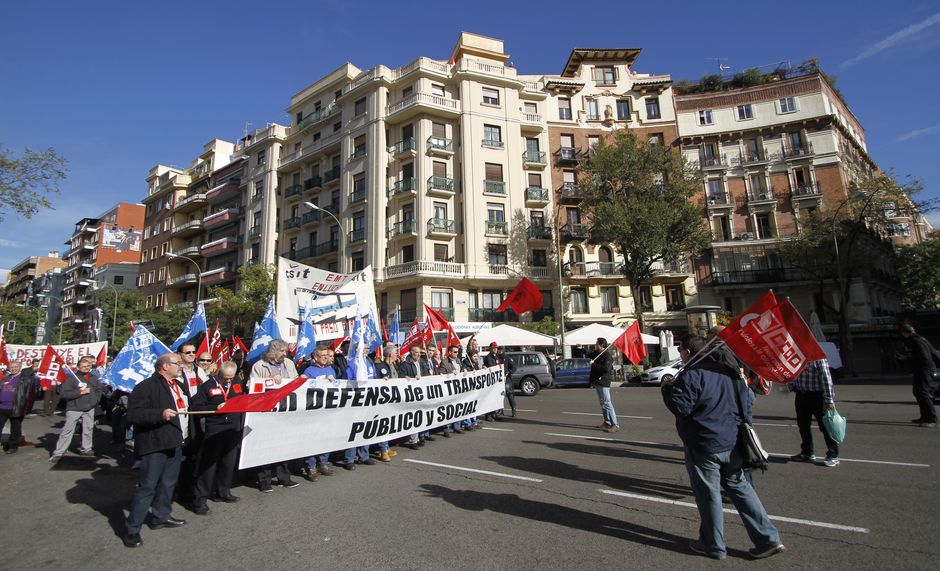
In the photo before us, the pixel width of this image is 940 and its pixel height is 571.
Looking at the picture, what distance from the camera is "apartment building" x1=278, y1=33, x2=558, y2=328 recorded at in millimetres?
32938

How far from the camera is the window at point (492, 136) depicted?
35.2 meters

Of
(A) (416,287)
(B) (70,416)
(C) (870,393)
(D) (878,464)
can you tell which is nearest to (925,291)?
(C) (870,393)

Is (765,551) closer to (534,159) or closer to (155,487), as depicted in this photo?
(155,487)

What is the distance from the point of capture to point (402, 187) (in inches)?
1344

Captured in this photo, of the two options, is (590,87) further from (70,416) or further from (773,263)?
(70,416)

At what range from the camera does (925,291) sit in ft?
141

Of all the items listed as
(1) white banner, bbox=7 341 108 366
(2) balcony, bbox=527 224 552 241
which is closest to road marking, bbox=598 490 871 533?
(1) white banner, bbox=7 341 108 366

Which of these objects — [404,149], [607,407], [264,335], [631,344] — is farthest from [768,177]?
[264,335]

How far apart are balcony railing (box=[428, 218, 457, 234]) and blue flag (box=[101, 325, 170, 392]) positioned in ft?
81.7

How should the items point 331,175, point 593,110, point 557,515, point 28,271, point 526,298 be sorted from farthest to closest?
point 28,271 < point 593,110 < point 331,175 < point 526,298 < point 557,515

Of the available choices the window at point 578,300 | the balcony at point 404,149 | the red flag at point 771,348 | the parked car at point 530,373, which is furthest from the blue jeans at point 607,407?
the balcony at point 404,149

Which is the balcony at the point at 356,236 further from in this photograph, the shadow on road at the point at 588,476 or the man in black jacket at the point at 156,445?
the man in black jacket at the point at 156,445

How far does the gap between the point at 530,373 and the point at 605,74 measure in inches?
1207

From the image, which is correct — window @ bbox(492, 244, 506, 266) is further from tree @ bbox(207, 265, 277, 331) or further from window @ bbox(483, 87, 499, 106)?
tree @ bbox(207, 265, 277, 331)
